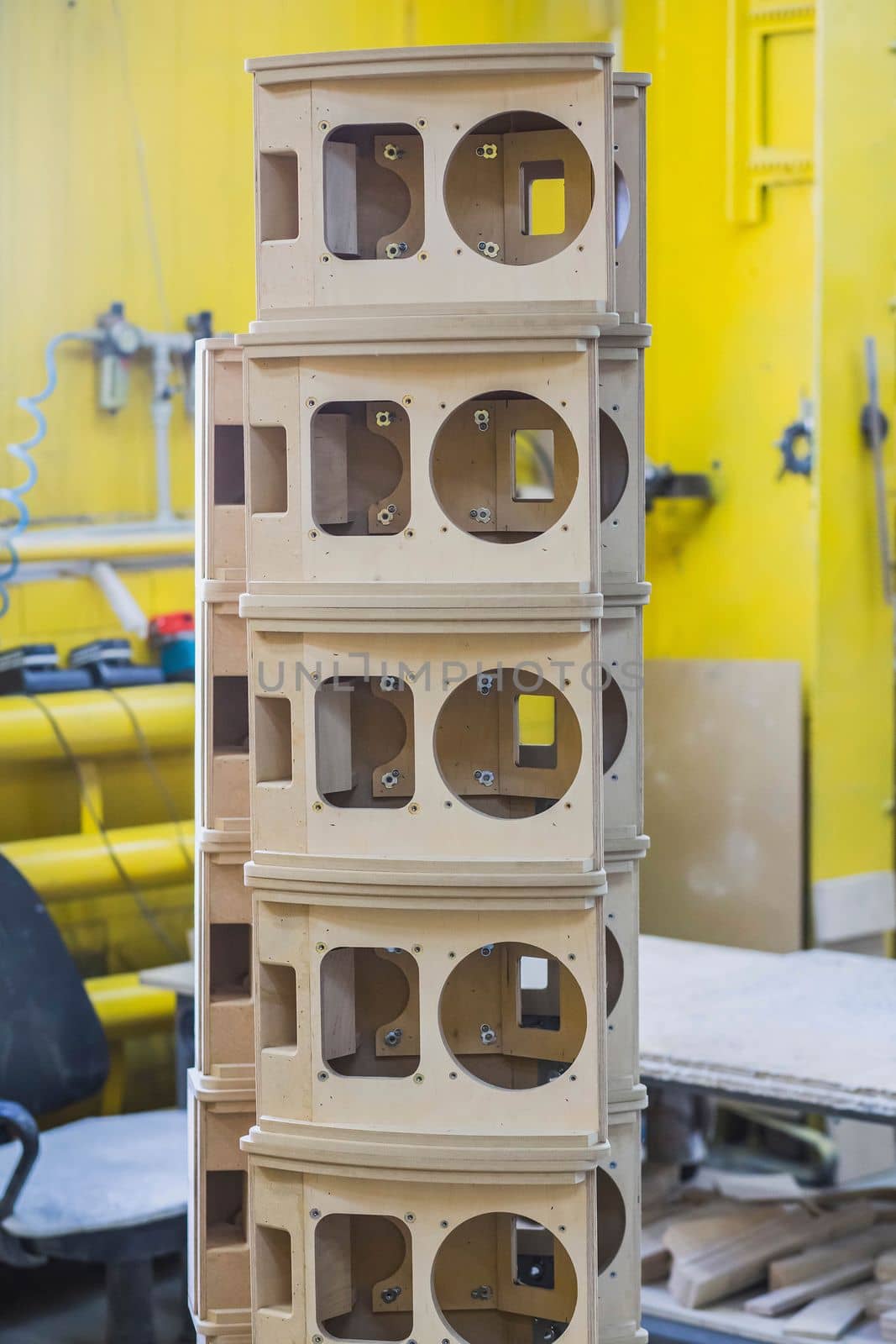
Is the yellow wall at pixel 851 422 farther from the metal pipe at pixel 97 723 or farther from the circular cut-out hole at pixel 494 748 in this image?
the circular cut-out hole at pixel 494 748

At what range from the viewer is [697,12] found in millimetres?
4711

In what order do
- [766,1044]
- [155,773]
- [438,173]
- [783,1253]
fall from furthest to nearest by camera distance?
1. [155,773]
2. [783,1253]
3. [766,1044]
4. [438,173]

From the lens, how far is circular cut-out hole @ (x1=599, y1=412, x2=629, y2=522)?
227cm

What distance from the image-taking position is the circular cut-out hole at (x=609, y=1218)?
7.55ft

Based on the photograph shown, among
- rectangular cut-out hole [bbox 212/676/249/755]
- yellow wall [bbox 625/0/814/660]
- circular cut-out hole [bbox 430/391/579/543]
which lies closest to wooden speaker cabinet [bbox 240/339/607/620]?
circular cut-out hole [bbox 430/391/579/543]

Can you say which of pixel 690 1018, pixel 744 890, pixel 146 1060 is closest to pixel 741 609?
pixel 744 890

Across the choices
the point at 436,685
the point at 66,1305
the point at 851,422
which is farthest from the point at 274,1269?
the point at 851,422

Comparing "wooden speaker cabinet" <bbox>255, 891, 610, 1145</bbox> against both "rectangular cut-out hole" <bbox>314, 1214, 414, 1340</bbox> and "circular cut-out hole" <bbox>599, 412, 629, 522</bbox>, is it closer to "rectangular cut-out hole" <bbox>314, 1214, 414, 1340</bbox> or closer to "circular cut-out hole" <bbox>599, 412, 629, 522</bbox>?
"rectangular cut-out hole" <bbox>314, 1214, 414, 1340</bbox>

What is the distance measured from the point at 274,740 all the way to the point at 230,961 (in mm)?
477

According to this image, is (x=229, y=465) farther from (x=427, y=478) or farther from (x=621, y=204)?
(x=621, y=204)

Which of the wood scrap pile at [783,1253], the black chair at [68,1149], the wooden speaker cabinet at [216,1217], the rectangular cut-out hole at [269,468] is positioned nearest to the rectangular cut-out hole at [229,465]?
the rectangular cut-out hole at [269,468]

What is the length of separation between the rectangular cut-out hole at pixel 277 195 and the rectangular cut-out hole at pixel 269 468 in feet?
0.90

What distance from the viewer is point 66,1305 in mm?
3881

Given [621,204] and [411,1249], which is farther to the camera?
[621,204]
